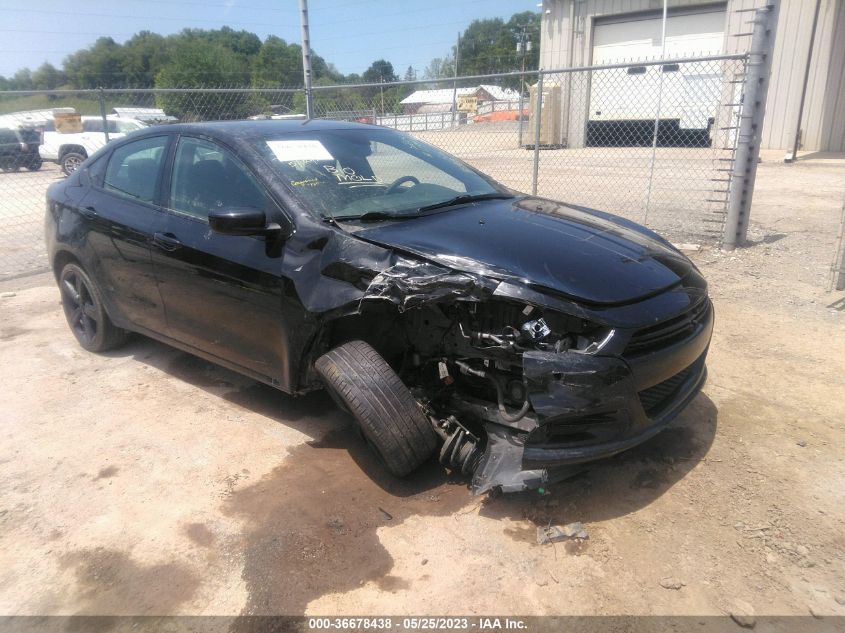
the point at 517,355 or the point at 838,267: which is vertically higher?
the point at 517,355

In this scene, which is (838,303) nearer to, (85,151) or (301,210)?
(301,210)

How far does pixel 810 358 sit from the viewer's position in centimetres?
434

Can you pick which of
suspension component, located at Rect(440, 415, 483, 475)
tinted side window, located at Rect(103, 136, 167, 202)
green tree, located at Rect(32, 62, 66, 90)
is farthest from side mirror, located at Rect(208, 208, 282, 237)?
green tree, located at Rect(32, 62, 66, 90)

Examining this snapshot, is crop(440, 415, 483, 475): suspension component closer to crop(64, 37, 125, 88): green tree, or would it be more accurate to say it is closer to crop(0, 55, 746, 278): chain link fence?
crop(0, 55, 746, 278): chain link fence

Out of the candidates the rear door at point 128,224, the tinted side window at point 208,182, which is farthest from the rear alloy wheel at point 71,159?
the tinted side window at point 208,182

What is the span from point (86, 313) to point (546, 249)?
148 inches

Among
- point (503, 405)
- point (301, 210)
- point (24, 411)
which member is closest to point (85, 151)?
point (24, 411)

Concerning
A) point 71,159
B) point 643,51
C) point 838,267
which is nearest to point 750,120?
point 838,267

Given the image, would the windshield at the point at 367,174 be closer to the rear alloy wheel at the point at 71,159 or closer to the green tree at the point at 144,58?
the rear alloy wheel at the point at 71,159

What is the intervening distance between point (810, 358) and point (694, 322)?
1.94 metres

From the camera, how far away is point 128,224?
4074 millimetres

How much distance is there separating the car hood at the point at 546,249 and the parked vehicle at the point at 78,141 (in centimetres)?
1579

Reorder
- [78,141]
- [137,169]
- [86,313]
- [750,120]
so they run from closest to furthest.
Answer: [137,169], [86,313], [750,120], [78,141]

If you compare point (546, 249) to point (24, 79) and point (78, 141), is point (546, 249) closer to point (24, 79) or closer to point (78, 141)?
point (78, 141)
